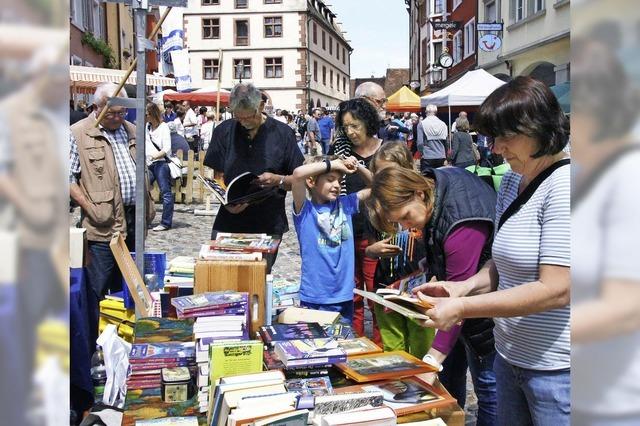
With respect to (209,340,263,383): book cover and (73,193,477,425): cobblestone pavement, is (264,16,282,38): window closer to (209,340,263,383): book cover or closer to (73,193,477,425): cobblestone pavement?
(73,193,477,425): cobblestone pavement

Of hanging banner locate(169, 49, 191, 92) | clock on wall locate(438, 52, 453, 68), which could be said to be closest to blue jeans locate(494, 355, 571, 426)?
hanging banner locate(169, 49, 191, 92)

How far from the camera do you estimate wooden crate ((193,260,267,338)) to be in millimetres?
3059

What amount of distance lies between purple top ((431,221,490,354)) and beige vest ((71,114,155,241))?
258 centimetres

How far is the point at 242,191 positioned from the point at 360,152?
34.4 inches

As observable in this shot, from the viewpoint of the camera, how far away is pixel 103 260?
174 inches

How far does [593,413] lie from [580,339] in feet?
0.21

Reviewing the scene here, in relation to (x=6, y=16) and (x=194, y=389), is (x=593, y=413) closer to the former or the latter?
(x=6, y=16)

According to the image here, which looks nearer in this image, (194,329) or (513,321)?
(513,321)

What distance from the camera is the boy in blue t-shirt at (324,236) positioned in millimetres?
3666

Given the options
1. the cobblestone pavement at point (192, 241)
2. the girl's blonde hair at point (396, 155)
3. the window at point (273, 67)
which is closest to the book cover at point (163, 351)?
the girl's blonde hair at point (396, 155)

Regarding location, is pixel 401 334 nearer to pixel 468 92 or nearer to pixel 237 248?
pixel 237 248

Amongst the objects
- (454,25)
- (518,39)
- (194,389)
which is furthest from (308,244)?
(454,25)

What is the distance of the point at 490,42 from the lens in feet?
71.1

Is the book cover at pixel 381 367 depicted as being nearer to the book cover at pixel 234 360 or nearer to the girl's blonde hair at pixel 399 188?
the book cover at pixel 234 360
